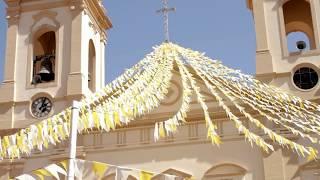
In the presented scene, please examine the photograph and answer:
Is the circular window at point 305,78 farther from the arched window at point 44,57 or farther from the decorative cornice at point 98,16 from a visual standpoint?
the arched window at point 44,57

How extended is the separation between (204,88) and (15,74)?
5743 mm

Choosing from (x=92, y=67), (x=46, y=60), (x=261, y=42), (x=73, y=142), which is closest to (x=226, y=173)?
(x=261, y=42)

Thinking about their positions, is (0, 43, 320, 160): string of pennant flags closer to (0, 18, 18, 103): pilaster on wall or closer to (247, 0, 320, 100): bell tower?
(247, 0, 320, 100): bell tower

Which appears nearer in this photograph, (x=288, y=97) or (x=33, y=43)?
(x=288, y=97)

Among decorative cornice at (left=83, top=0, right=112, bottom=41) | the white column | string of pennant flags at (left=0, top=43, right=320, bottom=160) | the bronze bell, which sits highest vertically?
decorative cornice at (left=83, top=0, right=112, bottom=41)

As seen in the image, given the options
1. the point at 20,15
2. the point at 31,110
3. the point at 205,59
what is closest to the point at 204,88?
the point at 205,59

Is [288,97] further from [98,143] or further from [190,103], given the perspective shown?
[98,143]

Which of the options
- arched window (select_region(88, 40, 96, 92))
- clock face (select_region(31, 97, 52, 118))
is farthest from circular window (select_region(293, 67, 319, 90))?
clock face (select_region(31, 97, 52, 118))

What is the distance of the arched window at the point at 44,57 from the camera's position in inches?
716

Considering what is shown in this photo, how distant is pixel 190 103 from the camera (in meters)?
16.4

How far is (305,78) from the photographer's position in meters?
16.6

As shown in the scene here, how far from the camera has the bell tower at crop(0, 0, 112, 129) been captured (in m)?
17.6

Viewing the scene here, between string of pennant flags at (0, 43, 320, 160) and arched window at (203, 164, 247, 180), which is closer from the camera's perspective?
string of pennant flags at (0, 43, 320, 160)

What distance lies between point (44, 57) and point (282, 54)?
7.10 meters
